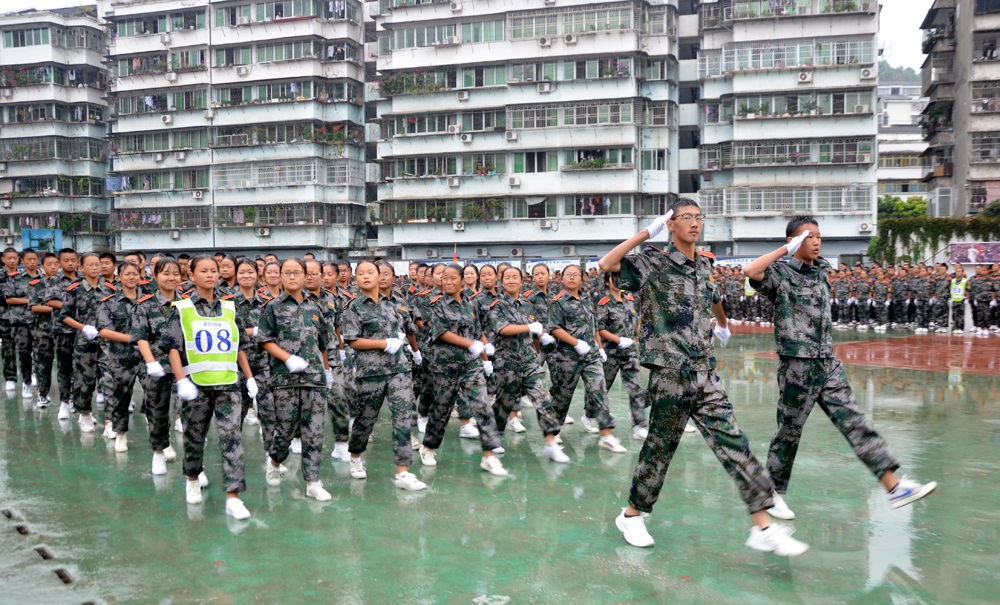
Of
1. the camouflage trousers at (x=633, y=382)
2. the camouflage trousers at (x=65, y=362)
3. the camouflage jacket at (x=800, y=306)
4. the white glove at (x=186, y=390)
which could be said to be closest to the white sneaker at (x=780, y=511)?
the camouflage jacket at (x=800, y=306)

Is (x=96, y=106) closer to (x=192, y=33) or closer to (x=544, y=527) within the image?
(x=192, y=33)

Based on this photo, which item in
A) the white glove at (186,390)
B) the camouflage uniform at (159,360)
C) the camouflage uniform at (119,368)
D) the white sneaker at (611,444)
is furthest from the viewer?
the camouflage uniform at (119,368)

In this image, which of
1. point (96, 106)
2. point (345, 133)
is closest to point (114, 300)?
point (345, 133)

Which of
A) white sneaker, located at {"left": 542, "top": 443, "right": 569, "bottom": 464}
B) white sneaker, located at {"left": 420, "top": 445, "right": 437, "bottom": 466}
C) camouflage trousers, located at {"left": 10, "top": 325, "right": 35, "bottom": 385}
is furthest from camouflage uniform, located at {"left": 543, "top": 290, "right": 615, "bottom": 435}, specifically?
camouflage trousers, located at {"left": 10, "top": 325, "right": 35, "bottom": 385}

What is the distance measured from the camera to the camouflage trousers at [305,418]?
20.6 feet

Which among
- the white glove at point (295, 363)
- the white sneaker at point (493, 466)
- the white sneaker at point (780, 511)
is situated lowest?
the white sneaker at point (493, 466)

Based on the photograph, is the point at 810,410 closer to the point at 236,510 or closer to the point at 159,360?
the point at 236,510

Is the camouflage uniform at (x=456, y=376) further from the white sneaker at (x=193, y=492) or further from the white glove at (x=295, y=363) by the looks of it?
the white sneaker at (x=193, y=492)

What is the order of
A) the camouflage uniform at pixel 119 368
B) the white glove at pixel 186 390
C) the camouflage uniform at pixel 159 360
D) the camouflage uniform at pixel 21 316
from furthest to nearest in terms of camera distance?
the camouflage uniform at pixel 21 316 < the camouflage uniform at pixel 119 368 < the camouflage uniform at pixel 159 360 < the white glove at pixel 186 390

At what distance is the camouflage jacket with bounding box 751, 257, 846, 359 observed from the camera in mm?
5441

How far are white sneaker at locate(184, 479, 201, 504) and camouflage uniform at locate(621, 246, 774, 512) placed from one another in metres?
3.17

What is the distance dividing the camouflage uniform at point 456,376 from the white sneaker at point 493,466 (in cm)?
10

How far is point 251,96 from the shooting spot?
44.2 m

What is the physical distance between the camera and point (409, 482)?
6.40 m
